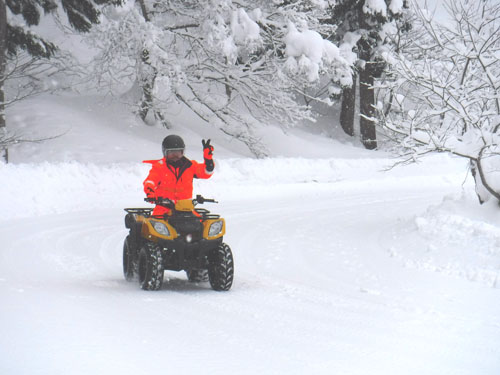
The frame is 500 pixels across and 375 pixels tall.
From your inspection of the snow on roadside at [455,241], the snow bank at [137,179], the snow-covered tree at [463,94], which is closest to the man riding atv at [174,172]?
the snow on roadside at [455,241]

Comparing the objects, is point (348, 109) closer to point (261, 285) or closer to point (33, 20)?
point (33, 20)

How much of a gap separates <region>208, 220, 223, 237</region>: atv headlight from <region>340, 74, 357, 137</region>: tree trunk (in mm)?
24756

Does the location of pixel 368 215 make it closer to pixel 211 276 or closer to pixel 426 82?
pixel 426 82

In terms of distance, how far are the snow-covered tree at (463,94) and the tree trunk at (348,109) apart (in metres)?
19.2

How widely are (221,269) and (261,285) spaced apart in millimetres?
705

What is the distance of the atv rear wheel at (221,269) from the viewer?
6.71m

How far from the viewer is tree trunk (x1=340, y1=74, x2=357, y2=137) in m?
30.8

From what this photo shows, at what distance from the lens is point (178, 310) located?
19.0ft

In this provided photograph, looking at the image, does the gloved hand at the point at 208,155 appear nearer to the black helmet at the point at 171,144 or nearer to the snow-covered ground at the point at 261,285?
the black helmet at the point at 171,144

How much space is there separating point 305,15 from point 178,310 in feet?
52.6

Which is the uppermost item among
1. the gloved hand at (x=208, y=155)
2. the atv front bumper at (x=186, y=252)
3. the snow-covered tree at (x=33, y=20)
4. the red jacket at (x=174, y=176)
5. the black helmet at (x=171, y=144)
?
the snow-covered tree at (x=33, y=20)

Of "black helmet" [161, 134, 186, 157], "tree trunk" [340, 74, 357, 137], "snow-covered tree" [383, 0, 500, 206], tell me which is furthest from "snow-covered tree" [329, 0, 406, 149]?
"black helmet" [161, 134, 186, 157]

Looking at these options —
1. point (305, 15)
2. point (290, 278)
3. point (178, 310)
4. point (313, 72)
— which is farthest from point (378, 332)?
point (305, 15)

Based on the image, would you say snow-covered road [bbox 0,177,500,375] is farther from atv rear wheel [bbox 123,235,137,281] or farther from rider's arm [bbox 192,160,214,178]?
rider's arm [bbox 192,160,214,178]
